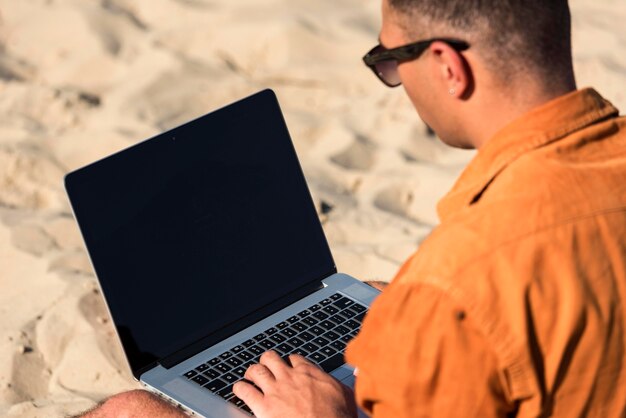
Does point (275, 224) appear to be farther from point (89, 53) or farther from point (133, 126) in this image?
point (89, 53)

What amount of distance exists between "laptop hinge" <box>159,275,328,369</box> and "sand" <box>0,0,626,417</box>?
76cm

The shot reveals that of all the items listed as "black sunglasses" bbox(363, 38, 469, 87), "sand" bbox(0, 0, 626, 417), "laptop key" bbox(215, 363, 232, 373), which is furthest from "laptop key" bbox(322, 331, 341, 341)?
"sand" bbox(0, 0, 626, 417)

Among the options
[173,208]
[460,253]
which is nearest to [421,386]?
[460,253]

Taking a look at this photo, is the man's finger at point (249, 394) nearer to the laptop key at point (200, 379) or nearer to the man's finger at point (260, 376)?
the man's finger at point (260, 376)

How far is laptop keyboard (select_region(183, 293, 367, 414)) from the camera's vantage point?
2098 millimetres

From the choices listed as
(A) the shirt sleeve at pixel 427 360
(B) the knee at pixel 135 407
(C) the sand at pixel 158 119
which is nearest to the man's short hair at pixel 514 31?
(A) the shirt sleeve at pixel 427 360

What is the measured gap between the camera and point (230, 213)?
2258 millimetres

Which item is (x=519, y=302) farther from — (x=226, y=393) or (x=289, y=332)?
(x=289, y=332)

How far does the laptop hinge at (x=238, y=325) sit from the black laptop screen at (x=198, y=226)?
1 cm

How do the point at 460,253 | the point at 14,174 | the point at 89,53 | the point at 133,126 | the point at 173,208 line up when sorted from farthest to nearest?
the point at 89,53 → the point at 133,126 → the point at 14,174 → the point at 173,208 → the point at 460,253

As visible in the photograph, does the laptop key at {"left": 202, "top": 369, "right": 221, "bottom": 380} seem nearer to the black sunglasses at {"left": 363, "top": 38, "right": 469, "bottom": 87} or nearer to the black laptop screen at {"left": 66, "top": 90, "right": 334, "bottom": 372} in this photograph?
the black laptop screen at {"left": 66, "top": 90, "right": 334, "bottom": 372}

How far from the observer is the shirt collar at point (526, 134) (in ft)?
4.86

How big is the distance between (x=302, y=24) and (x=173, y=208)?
109 inches

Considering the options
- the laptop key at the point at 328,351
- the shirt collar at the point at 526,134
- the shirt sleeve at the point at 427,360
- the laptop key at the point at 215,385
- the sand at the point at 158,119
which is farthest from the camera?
the sand at the point at 158,119
